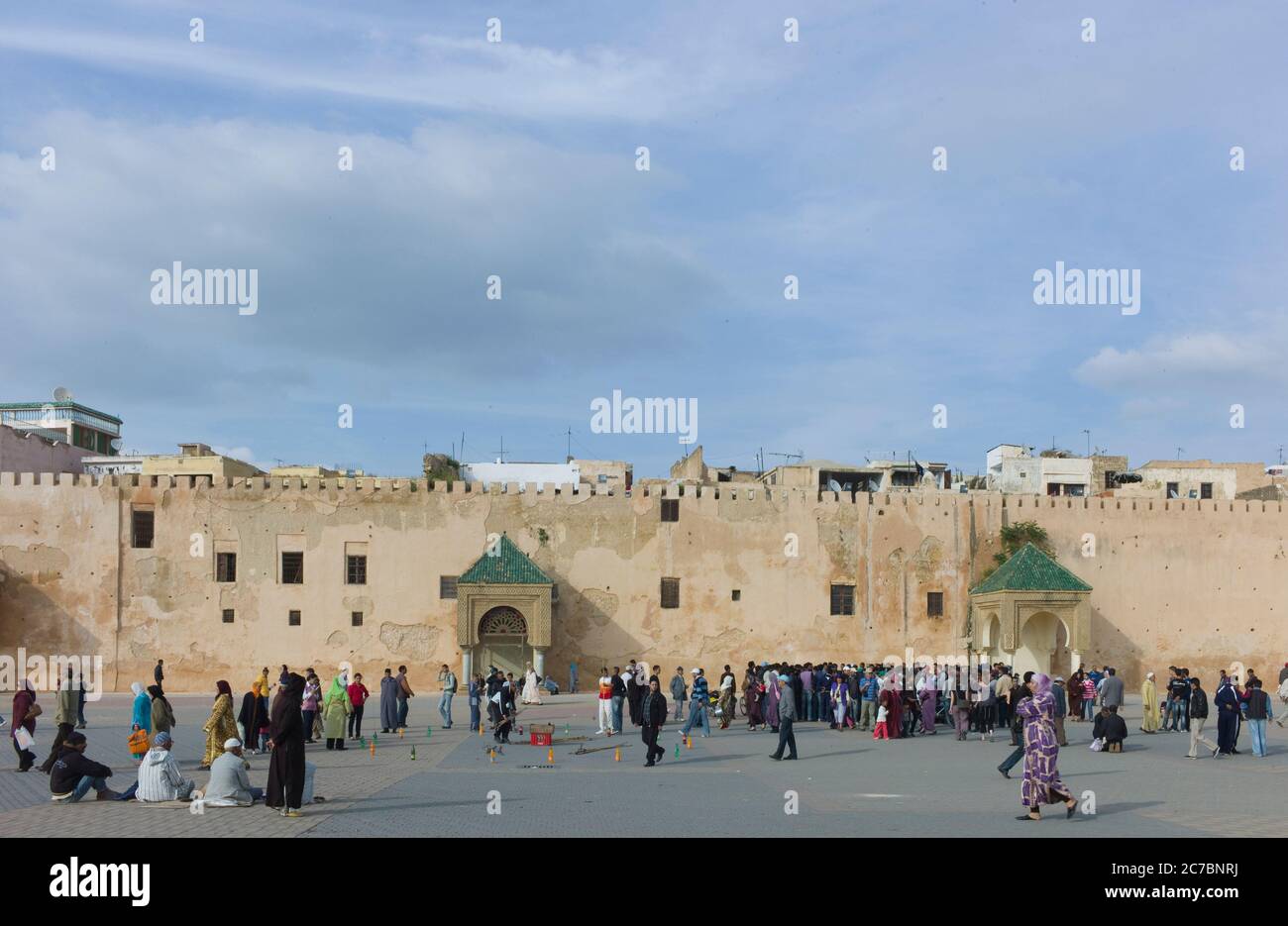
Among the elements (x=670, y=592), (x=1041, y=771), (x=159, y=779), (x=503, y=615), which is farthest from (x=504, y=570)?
(x=1041, y=771)

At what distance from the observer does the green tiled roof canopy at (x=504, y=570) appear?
111 feet

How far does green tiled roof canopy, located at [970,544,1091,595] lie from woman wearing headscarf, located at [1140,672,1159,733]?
1088 centimetres

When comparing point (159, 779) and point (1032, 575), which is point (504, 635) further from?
point (159, 779)

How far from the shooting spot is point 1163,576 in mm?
37562

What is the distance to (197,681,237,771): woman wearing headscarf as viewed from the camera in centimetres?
1480

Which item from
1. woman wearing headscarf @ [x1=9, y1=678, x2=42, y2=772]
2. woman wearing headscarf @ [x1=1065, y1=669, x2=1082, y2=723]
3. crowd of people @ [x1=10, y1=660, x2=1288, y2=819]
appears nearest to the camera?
crowd of people @ [x1=10, y1=660, x2=1288, y2=819]

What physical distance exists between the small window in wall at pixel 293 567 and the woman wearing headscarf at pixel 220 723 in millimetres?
19710

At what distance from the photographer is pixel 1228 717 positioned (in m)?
18.2

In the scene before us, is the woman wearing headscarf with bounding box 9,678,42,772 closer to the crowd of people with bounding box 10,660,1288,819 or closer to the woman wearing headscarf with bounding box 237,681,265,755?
the crowd of people with bounding box 10,660,1288,819

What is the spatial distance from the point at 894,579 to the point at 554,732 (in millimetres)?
17199

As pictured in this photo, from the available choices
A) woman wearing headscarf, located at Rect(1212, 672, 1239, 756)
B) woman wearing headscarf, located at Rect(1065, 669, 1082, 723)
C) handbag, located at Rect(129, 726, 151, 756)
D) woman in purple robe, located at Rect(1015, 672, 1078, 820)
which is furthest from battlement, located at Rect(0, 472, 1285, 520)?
woman in purple robe, located at Rect(1015, 672, 1078, 820)

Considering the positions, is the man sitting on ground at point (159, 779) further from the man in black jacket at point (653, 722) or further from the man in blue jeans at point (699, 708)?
the man in blue jeans at point (699, 708)
